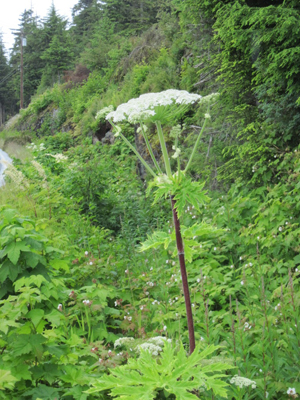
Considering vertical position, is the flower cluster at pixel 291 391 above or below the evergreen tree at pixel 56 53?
below

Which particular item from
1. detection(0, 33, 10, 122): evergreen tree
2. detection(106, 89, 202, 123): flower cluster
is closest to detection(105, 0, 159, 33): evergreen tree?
detection(106, 89, 202, 123): flower cluster

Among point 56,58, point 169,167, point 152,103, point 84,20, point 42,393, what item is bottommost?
point 42,393

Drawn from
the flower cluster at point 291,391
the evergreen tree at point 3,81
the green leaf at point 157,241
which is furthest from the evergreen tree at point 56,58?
the flower cluster at point 291,391

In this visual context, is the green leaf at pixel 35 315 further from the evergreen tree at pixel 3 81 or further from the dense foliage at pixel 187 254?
the evergreen tree at pixel 3 81

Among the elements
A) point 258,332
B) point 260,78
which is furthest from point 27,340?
point 260,78

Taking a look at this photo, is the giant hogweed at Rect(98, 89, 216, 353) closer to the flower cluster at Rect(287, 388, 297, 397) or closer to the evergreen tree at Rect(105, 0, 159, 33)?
the flower cluster at Rect(287, 388, 297, 397)

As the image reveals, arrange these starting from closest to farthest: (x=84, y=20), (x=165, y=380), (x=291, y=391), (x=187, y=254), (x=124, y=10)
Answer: (x=165, y=380)
(x=187, y=254)
(x=291, y=391)
(x=124, y=10)
(x=84, y=20)

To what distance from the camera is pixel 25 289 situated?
2.21 m

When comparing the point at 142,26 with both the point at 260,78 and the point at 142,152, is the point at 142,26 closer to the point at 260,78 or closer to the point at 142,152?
the point at 142,152

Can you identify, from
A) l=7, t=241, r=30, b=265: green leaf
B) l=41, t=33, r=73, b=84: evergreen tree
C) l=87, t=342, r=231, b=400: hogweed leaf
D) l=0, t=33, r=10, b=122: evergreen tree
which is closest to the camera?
l=87, t=342, r=231, b=400: hogweed leaf

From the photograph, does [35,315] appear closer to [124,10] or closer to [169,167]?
[169,167]

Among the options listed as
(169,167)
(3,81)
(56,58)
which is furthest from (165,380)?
(3,81)

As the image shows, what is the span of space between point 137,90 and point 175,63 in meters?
2.70

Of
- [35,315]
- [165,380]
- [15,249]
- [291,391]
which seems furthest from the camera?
[15,249]
